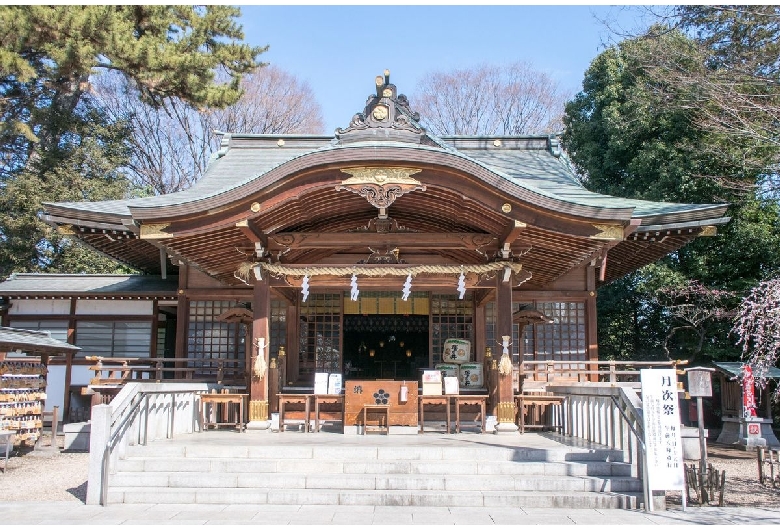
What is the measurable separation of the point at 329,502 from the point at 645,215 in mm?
7417

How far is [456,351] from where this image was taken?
1353 cm

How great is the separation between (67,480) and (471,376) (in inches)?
279

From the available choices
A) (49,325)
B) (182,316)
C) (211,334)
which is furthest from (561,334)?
(49,325)

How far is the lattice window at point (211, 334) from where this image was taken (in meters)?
14.4

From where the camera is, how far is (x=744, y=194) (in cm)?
1592

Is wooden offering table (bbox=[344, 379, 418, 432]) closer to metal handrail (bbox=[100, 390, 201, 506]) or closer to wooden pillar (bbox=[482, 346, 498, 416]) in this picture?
wooden pillar (bbox=[482, 346, 498, 416])

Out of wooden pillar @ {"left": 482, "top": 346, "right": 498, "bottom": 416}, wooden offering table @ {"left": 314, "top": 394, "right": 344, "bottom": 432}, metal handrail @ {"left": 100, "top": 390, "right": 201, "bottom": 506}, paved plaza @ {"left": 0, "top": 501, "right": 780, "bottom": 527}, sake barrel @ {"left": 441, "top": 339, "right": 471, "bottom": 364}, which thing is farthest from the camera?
sake barrel @ {"left": 441, "top": 339, "right": 471, "bottom": 364}

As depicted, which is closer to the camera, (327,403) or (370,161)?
(370,161)

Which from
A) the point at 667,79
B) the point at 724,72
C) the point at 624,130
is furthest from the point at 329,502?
the point at 624,130

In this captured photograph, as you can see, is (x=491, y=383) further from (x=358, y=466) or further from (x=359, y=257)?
(x=359, y=257)

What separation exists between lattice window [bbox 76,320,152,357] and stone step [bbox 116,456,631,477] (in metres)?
8.45

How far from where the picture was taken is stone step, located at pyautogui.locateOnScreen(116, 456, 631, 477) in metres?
7.62

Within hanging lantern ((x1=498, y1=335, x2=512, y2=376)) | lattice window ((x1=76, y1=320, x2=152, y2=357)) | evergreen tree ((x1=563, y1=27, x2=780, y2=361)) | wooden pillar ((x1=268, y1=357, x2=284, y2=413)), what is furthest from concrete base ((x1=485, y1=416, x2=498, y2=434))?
lattice window ((x1=76, y1=320, x2=152, y2=357))

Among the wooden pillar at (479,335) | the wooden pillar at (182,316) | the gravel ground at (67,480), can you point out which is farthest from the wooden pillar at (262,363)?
the wooden pillar at (479,335)
